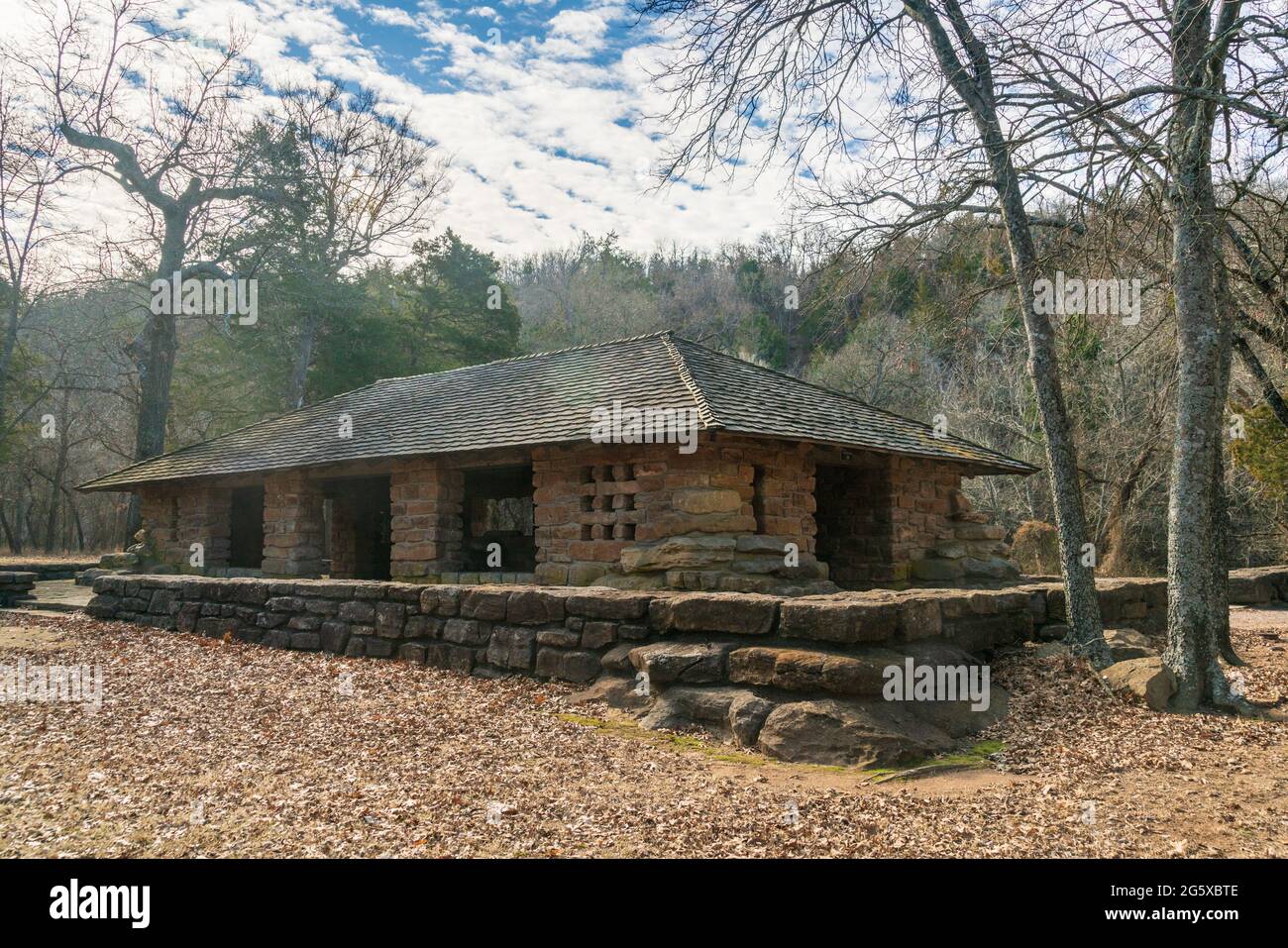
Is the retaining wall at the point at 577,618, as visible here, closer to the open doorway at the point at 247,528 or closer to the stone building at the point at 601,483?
the stone building at the point at 601,483

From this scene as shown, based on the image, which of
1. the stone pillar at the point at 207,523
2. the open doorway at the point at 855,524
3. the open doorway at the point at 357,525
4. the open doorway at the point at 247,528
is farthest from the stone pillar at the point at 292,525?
the open doorway at the point at 855,524

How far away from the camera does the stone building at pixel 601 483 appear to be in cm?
894

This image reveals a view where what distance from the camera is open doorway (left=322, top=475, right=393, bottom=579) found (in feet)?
48.4

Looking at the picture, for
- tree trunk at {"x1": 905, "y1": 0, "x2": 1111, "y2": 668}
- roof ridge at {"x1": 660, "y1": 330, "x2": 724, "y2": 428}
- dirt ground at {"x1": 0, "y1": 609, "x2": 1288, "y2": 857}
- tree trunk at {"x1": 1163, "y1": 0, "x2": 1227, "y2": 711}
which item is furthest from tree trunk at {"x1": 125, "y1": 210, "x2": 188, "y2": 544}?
tree trunk at {"x1": 1163, "y1": 0, "x2": 1227, "y2": 711}

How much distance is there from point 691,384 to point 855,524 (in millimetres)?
3247

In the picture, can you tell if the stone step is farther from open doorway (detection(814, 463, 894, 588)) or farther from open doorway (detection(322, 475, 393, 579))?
open doorway (detection(322, 475, 393, 579))

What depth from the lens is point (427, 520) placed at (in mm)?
11344

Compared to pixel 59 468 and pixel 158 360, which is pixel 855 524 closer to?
pixel 158 360

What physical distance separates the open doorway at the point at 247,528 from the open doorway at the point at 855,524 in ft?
34.4

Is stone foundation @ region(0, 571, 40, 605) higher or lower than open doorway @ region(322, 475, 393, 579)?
lower

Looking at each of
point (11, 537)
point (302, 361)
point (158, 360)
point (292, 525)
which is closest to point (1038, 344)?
point (292, 525)

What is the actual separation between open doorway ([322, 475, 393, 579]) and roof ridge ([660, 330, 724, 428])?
605cm

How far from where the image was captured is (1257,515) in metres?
17.4

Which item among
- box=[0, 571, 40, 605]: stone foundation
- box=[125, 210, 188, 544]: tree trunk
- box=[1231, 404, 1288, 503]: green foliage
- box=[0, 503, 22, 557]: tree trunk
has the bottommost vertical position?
box=[0, 571, 40, 605]: stone foundation
